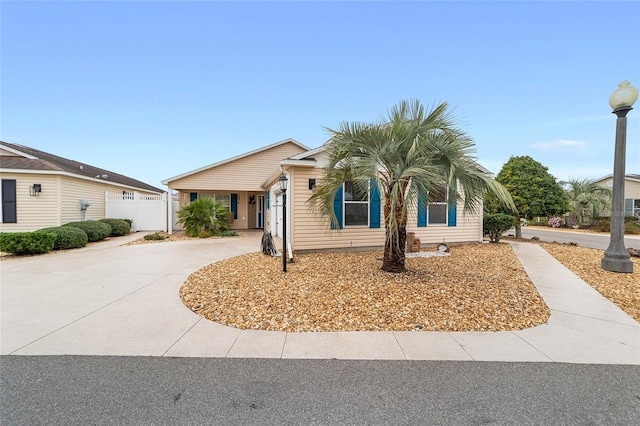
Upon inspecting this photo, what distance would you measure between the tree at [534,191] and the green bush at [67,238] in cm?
1654

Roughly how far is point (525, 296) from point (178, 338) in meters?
5.74

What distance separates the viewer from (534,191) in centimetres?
1195

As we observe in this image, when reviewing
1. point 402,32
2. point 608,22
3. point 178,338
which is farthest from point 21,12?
point 608,22

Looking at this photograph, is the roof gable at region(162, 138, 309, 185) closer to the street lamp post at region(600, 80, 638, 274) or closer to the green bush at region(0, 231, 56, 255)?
the green bush at region(0, 231, 56, 255)

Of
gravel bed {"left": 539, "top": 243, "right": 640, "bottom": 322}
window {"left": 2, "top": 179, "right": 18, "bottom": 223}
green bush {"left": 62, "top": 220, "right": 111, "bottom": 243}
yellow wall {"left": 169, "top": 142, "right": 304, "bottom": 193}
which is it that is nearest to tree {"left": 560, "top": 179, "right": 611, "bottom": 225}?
gravel bed {"left": 539, "top": 243, "right": 640, "bottom": 322}

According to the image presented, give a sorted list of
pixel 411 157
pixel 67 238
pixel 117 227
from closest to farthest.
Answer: pixel 411 157 < pixel 67 238 < pixel 117 227

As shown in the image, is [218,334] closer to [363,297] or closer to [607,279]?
[363,297]

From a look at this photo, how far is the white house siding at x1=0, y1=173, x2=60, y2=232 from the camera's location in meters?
11.7

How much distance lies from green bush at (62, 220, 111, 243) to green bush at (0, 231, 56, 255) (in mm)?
2456

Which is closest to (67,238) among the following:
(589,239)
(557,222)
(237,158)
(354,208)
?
(237,158)

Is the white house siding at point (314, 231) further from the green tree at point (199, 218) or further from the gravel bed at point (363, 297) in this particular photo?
the green tree at point (199, 218)

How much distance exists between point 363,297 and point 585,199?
2487 centimetres

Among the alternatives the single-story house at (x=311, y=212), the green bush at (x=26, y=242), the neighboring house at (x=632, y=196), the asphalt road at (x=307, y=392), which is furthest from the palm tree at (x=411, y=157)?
the neighboring house at (x=632, y=196)

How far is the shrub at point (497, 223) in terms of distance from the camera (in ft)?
35.5
